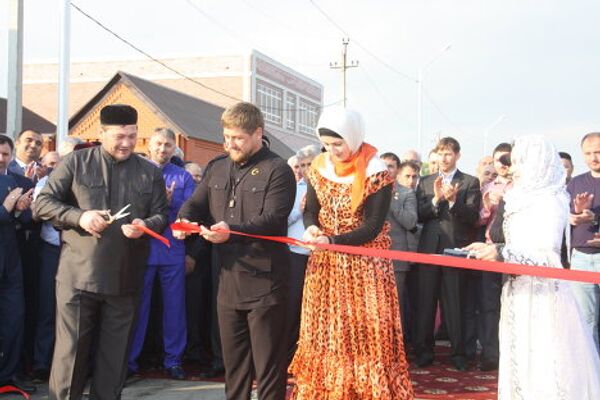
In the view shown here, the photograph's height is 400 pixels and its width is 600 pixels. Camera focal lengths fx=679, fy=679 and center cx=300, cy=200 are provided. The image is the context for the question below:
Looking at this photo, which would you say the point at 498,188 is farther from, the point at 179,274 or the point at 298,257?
the point at 179,274

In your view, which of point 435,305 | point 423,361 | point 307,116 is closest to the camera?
point 423,361

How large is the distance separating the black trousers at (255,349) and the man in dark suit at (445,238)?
2993 mm

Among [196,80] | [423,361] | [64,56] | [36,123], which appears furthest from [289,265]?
[196,80]

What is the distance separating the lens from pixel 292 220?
238 inches

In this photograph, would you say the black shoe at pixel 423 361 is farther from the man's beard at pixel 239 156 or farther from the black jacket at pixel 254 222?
the man's beard at pixel 239 156

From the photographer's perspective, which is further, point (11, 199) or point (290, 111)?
point (290, 111)

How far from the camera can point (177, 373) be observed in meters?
6.03

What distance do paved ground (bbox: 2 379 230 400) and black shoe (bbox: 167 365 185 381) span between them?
0.24 ft

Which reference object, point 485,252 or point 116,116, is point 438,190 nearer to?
point 485,252

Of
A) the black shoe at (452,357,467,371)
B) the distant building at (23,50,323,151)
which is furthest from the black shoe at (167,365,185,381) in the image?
the distant building at (23,50,323,151)

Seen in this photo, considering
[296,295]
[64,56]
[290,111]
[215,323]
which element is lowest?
[215,323]

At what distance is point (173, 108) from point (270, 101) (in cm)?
1482

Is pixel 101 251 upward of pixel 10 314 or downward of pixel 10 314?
upward

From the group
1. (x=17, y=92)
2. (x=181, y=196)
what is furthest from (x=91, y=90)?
(x=181, y=196)
